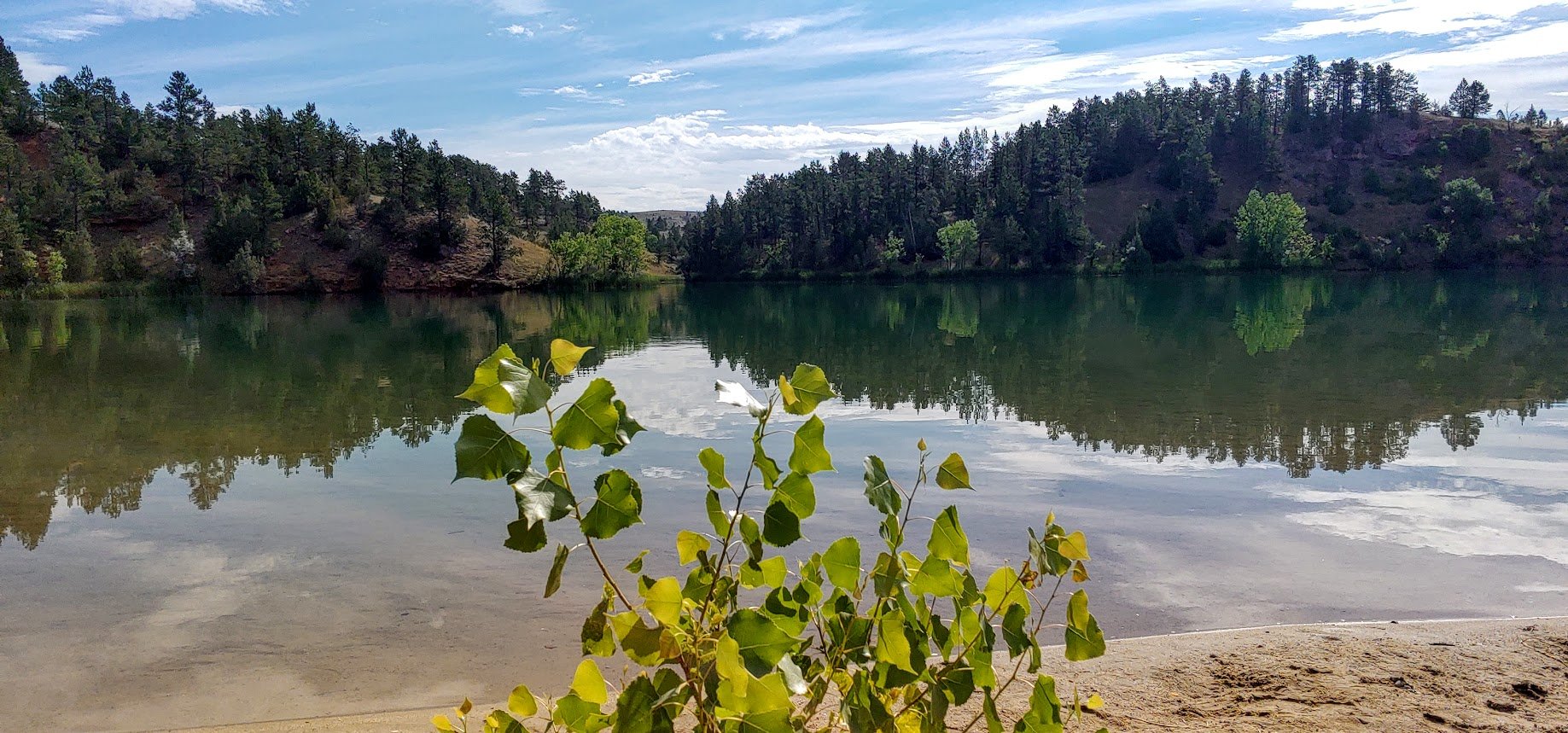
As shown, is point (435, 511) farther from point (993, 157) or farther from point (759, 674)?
point (993, 157)

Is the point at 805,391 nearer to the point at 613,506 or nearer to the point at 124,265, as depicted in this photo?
the point at 613,506

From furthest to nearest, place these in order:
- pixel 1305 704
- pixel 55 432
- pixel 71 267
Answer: pixel 71 267 → pixel 55 432 → pixel 1305 704

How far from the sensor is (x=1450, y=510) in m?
9.34

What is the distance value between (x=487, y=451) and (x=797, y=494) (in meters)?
0.71

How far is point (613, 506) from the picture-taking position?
5.90 ft

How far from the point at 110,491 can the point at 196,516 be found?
2.03 m

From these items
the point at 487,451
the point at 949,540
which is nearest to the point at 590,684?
the point at 487,451

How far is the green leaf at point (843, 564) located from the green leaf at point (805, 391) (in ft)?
1.05

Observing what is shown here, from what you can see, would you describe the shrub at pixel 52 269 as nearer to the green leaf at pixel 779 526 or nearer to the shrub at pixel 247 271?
the shrub at pixel 247 271

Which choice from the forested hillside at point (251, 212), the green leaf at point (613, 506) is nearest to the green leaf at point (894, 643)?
the green leaf at point (613, 506)

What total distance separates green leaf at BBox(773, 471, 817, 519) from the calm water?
4.29 metres

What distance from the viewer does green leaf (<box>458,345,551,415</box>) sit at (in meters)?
1.57

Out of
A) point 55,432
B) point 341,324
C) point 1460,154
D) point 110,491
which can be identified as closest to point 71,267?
point 341,324

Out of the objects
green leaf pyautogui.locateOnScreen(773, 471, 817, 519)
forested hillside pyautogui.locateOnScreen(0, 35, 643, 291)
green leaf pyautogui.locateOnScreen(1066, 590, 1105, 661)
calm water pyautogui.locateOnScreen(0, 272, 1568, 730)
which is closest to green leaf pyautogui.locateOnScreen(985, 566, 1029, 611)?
green leaf pyautogui.locateOnScreen(1066, 590, 1105, 661)
